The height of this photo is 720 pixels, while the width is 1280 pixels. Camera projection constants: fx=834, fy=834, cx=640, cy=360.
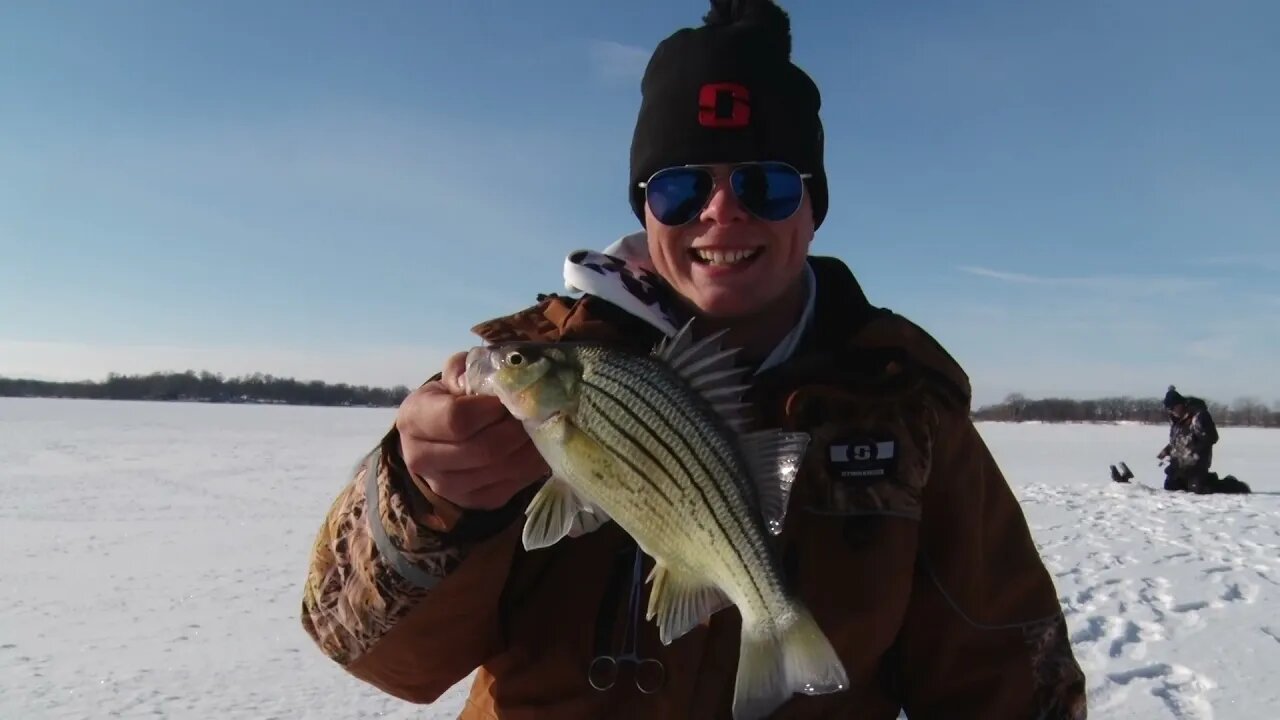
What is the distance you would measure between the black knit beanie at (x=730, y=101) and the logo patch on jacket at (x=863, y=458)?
2.71ft

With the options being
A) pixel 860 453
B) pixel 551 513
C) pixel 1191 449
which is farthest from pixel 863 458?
pixel 1191 449

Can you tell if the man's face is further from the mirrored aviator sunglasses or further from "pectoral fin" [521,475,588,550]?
"pectoral fin" [521,475,588,550]

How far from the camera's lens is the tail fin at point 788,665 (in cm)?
172

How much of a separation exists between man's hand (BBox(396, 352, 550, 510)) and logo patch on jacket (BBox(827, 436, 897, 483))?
33.3 inches

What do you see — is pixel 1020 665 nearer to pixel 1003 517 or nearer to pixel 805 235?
pixel 1003 517

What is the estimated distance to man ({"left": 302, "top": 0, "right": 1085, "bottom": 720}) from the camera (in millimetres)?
2023

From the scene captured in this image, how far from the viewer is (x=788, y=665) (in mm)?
1739

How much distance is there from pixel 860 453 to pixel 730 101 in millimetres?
1077

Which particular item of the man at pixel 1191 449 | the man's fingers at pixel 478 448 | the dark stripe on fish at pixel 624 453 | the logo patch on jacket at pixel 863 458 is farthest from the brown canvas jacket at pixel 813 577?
the man at pixel 1191 449

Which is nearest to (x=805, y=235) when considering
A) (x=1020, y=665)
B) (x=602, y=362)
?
(x=602, y=362)

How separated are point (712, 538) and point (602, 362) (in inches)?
17.2

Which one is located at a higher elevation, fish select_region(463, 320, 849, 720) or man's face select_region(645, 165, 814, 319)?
man's face select_region(645, 165, 814, 319)

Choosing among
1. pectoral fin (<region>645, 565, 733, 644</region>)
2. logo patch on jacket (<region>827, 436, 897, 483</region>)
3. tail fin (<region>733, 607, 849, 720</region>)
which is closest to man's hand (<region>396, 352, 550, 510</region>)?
pectoral fin (<region>645, 565, 733, 644</region>)

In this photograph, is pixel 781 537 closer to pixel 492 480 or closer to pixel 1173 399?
pixel 492 480
